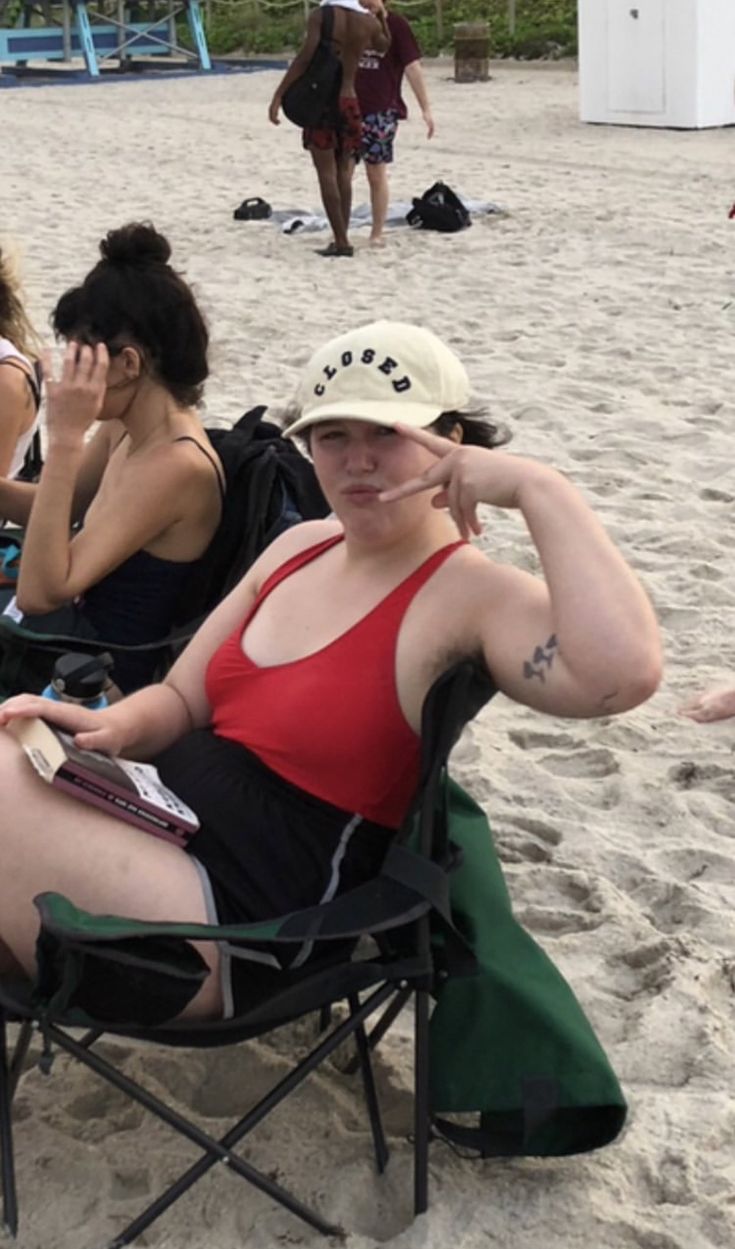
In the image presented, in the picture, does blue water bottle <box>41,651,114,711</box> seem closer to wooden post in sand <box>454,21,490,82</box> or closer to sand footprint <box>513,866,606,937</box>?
sand footprint <box>513,866,606,937</box>

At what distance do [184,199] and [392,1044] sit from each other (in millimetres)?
10755

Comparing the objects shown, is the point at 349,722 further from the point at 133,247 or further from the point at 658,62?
the point at 658,62

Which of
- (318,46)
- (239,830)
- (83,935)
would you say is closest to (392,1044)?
(239,830)

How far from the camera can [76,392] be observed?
9.75ft

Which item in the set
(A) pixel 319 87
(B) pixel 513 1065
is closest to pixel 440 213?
(A) pixel 319 87

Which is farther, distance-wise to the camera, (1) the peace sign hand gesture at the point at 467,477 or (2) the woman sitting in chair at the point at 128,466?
(2) the woman sitting in chair at the point at 128,466

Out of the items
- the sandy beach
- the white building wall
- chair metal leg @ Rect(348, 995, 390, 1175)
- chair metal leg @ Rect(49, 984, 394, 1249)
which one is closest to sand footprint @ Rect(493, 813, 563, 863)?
the sandy beach

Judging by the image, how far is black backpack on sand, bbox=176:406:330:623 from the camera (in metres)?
3.09

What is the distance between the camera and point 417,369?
2221 millimetres

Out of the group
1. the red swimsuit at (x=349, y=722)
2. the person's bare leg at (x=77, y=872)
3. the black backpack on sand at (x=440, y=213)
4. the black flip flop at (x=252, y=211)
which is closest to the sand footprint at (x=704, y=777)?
the red swimsuit at (x=349, y=722)

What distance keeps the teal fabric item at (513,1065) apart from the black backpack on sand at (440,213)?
346 inches

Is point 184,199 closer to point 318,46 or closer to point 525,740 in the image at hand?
point 318,46

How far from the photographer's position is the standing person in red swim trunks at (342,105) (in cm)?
937

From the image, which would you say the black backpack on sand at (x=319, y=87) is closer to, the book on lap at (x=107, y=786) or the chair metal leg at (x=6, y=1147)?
the book on lap at (x=107, y=786)
